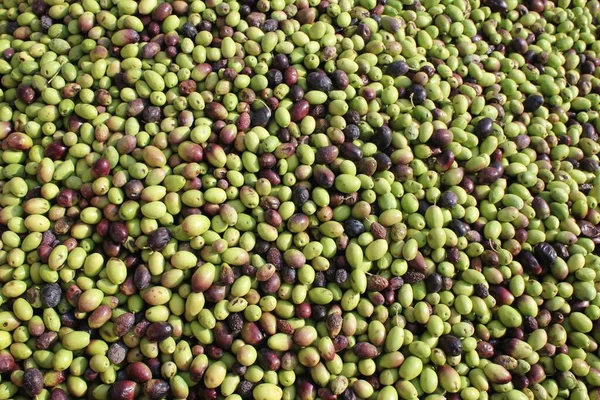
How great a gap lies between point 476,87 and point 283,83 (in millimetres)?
1653

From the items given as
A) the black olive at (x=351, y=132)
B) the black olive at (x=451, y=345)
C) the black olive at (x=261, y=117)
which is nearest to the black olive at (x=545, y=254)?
the black olive at (x=451, y=345)

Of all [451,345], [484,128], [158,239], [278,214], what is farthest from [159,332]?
[484,128]

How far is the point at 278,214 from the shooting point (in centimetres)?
354

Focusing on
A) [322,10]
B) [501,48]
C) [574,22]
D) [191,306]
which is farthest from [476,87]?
[191,306]

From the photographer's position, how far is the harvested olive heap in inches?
129

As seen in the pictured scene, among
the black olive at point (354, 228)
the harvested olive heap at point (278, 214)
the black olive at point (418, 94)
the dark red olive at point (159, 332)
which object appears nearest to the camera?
the dark red olive at point (159, 332)

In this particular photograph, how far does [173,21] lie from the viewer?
416 cm

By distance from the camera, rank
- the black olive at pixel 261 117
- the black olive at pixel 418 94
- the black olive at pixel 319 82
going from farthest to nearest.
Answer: the black olive at pixel 418 94, the black olive at pixel 319 82, the black olive at pixel 261 117

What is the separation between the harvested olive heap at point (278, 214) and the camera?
3.28 meters

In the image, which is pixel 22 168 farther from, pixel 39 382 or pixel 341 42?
pixel 341 42

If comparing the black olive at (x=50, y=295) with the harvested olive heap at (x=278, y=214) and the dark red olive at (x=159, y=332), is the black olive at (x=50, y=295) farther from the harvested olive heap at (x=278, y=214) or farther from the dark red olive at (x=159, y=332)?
the dark red olive at (x=159, y=332)

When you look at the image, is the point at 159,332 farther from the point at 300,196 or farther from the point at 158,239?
the point at 300,196

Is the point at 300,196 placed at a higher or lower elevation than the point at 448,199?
lower

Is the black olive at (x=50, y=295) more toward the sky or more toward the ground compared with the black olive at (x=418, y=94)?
more toward the ground
